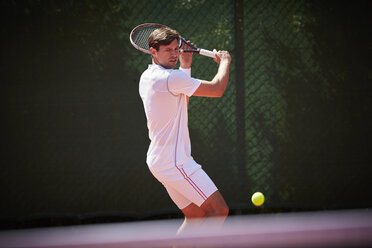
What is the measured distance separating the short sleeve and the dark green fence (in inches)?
53.5

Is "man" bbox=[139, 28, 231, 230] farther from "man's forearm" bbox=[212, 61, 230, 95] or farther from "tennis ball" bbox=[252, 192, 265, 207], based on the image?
"tennis ball" bbox=[252, 192, 265, 207]

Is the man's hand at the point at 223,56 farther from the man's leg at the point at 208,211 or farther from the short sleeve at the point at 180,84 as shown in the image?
the man's leg at the point at 208,211

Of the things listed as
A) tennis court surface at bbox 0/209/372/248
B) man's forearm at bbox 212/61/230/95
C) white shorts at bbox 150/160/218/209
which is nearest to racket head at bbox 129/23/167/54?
man's forearm at bbox 212/61/230/95

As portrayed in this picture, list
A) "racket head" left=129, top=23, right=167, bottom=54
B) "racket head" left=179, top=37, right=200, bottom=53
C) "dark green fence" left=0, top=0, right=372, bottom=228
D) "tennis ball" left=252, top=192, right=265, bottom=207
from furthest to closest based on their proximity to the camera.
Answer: "dark green fence" left=0, top=0, right=372, bottom=228, "tennis ball" left=252, top=192, right=265, bottom=207, "racket head" left=129, top=23, right=167, bottom=54, "racket head" left=179, top=37, right=200, bottom=53

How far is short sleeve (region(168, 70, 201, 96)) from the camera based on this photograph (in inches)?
95.7

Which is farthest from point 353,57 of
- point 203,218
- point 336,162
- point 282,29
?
point 203,218

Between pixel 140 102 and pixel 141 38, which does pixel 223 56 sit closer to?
pixel 141 38

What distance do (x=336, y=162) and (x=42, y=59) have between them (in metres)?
2.72

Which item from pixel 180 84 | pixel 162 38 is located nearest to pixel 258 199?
pixel 180 84

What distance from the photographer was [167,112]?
8.18ft

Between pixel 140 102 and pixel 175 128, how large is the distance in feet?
4.51

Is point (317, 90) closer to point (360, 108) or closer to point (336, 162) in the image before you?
point (360, 108)

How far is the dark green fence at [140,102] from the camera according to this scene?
379 centimetres

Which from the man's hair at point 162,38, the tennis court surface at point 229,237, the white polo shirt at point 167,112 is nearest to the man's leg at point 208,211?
the white polo shirt at point 167,112
